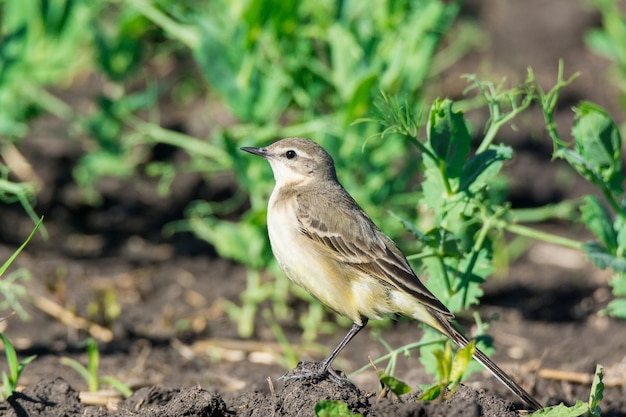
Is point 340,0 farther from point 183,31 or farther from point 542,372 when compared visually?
point 542,372

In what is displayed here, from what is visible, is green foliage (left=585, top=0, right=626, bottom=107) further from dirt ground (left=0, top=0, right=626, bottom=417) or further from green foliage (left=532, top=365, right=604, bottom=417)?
green foliage (left=532, top=365, right=604, bottom=417)

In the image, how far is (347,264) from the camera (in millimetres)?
5133

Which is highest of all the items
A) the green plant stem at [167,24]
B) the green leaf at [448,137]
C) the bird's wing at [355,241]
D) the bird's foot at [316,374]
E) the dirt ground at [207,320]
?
the green leaf at [448,137]

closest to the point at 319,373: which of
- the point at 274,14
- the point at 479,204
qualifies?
the point at 479,204

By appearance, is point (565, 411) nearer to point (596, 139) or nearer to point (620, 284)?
point (620, 284)

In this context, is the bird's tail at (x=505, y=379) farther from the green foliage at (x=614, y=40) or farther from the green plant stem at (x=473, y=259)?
the green foliage at (x=614, y=40)

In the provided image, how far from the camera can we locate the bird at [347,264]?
4.89 m

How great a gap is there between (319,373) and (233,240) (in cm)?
262

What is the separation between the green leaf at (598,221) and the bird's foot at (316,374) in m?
1.55

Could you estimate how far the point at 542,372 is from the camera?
19.2 ft

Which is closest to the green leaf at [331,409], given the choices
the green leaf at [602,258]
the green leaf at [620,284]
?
the green leaf at [602,258]

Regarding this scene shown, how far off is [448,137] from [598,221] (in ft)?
3.23

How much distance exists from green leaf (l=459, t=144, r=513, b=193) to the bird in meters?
0.55

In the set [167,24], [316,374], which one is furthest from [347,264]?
[167,24]
